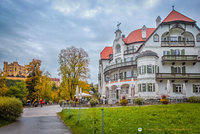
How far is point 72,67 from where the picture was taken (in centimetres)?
4369

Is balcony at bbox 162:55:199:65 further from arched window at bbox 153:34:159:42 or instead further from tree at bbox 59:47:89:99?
tree at bbox 59:47:89:99

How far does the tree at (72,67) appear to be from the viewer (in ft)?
142

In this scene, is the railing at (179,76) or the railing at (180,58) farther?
the railing at (180,58)

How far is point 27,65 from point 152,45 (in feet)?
102

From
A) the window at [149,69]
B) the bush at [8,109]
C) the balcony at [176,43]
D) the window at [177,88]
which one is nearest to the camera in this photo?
→ the bush at [8,109]

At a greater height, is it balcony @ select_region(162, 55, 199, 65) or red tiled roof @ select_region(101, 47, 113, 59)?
red tiled roof @ select_region(101, 47, 113, 59)

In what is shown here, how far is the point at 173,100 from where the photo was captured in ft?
109

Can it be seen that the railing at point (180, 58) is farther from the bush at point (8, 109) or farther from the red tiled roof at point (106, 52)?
the bush at point (8, 109)

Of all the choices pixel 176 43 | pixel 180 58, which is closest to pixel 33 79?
pixel 176 43

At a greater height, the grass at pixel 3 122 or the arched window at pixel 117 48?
the arched window at pixel 117 48

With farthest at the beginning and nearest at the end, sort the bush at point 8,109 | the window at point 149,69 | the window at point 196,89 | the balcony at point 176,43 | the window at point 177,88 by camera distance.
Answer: the balcony at point 176,43, the window at point 177,88, the window at point 196,89, the window at point 149,69, the bush at point 8,109

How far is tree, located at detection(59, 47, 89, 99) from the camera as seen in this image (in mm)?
43312

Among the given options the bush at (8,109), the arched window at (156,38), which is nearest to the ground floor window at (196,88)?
the arched window at (156,38)

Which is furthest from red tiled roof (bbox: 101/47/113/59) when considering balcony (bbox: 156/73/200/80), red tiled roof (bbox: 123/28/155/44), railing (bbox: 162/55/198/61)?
balcony (bbox: 156/73/200/80)
